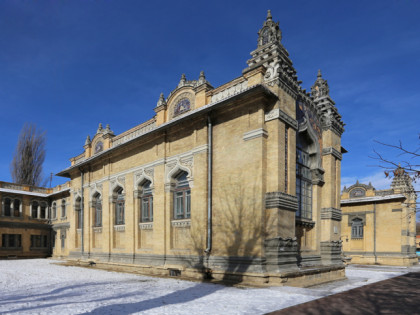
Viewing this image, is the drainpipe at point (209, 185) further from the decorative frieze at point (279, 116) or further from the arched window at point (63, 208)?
the arched window at point (63, 208)

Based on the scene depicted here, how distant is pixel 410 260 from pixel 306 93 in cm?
1951

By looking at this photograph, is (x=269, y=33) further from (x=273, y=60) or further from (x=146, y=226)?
(x=146, y=226)

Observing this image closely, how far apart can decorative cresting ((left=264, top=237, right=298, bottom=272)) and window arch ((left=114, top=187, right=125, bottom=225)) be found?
1045cm

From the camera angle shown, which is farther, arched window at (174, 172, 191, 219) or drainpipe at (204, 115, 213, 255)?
arched window at (174, 172, 191, 219)

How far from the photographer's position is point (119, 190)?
65.8 feet

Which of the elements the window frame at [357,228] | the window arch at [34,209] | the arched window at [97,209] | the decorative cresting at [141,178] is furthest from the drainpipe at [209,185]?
the window arch at [34,209]

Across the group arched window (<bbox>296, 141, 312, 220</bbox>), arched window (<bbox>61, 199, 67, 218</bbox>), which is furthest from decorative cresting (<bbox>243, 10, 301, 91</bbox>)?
arched window (<bbox>61, 199, 67, 218</bbox>)

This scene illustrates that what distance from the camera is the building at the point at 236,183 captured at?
1211 cm

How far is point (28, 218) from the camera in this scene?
32.0m

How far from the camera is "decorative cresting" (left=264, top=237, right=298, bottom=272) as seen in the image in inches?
449

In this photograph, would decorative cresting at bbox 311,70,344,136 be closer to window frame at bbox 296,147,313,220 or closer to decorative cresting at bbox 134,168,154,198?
window frame at bbox 296,147,313,220

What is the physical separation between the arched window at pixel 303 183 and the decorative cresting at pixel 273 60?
3.01 m

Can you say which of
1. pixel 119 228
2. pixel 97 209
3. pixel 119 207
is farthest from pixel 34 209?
pixel 119 228

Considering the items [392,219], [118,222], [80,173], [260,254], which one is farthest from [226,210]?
[392,219]
